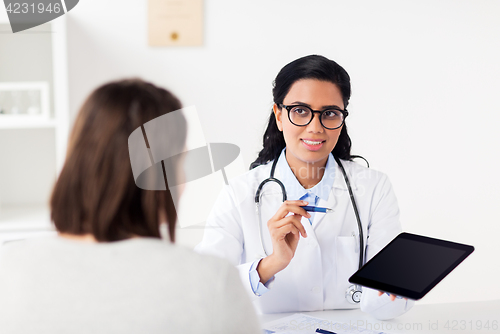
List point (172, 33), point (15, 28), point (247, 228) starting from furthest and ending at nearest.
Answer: point (172, 33), point (15, 28), point (247, 228)

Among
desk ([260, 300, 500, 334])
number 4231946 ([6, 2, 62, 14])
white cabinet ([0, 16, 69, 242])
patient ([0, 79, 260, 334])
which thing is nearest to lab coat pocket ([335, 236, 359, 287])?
desk ([260, 300, 500, 334])

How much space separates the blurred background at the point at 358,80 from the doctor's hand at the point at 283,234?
99cm

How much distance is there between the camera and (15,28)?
197 cm

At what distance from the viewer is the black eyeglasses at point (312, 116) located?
1484 millimetres

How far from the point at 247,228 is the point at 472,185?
4.82 feet

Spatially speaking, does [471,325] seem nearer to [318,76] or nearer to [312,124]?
[312,124]

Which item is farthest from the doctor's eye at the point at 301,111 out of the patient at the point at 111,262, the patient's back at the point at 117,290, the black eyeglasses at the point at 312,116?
the patient's back at the point at 117,290

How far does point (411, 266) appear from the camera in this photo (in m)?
1.05

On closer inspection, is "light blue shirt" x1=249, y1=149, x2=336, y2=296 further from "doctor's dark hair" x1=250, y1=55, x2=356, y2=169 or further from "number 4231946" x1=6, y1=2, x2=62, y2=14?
"number 4231946" x1=6, y1=2, x2=62, y2=14

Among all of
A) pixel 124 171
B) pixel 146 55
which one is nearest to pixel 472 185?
pixel 146 55

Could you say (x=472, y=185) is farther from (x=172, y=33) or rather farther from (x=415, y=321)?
(x=172, y=33)

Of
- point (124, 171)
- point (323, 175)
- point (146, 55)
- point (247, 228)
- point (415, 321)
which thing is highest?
point (146, 55)

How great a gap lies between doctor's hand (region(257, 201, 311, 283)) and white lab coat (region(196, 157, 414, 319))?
0.08m

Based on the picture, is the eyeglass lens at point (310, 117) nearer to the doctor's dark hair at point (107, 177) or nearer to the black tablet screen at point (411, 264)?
the black tablet screen at point (411, 264)
